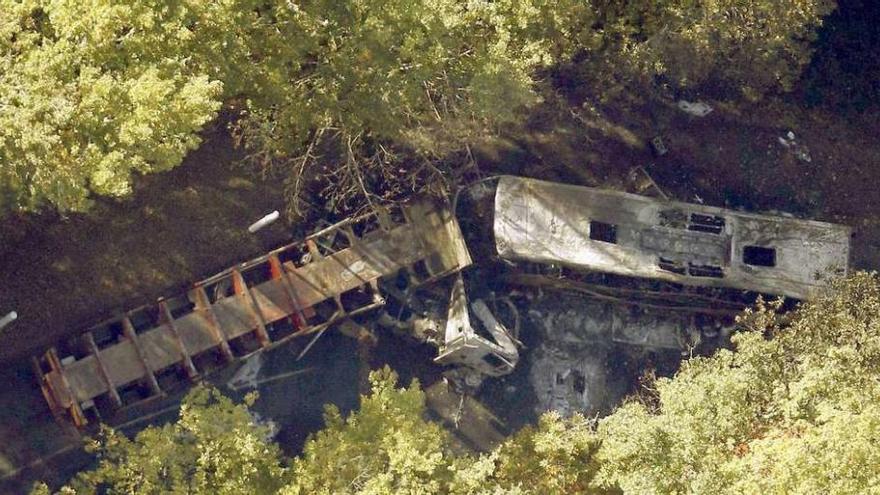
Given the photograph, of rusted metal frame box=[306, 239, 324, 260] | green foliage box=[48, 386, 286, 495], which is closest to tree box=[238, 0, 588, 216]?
rusted metal frame box=[306, 239, 324, 260]

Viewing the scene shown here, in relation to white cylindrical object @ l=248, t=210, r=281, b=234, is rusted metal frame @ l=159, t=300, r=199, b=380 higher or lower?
lower

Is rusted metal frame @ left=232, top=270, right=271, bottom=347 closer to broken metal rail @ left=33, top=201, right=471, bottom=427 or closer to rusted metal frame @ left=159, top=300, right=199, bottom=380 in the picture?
broken metal rail @ left=33, top=201, right=471, bottom=427

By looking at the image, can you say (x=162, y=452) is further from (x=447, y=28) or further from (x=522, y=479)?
(x=447, y=28)

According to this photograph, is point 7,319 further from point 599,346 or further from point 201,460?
point 599,346

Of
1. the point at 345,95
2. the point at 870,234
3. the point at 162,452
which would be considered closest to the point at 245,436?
the point at 162,452

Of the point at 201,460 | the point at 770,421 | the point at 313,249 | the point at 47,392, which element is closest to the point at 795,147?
the point at 770,421

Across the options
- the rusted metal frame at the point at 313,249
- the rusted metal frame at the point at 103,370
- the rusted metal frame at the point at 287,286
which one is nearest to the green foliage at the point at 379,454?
the rusted metal frame at the point at 287,286

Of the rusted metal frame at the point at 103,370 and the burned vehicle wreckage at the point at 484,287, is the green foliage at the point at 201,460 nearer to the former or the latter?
the rusted metal frame at the point at 103,370
